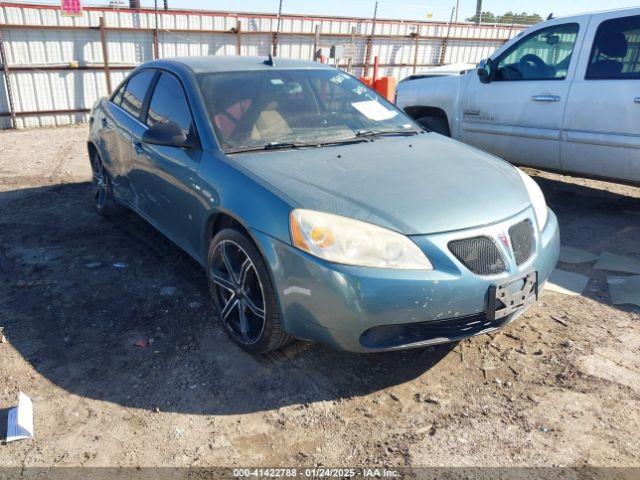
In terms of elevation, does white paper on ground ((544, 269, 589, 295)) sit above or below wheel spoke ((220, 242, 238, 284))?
below

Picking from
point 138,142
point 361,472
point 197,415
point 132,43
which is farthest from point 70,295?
point 132,43

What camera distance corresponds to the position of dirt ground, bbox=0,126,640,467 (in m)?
2.45

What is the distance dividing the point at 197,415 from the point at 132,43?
11.4 m

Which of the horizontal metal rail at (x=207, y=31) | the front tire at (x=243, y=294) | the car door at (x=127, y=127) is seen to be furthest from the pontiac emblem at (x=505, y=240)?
the horizontal metal rail at (x=207, y=31)

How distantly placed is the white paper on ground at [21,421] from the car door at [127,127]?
2.09m

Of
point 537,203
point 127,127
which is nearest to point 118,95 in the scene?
point 127,127

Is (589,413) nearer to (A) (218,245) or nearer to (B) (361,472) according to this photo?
(B) (361,472)

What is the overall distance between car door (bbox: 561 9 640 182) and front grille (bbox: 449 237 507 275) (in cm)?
316

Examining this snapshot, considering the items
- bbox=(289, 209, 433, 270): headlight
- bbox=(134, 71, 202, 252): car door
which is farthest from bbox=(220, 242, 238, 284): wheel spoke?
bbox=(289, 209, 433, 270): headlight

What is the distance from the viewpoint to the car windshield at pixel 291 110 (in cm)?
346

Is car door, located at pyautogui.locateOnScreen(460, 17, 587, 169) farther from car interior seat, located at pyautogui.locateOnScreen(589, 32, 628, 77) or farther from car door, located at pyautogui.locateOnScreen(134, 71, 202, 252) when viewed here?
car door, located at pyautogui.locateOnScreen(134, 71, 202, 252)

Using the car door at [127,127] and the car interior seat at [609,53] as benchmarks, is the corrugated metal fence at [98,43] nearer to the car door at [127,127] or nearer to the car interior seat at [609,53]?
the car door at [127,127]

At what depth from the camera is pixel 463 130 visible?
631 cm

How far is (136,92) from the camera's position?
4613mm
